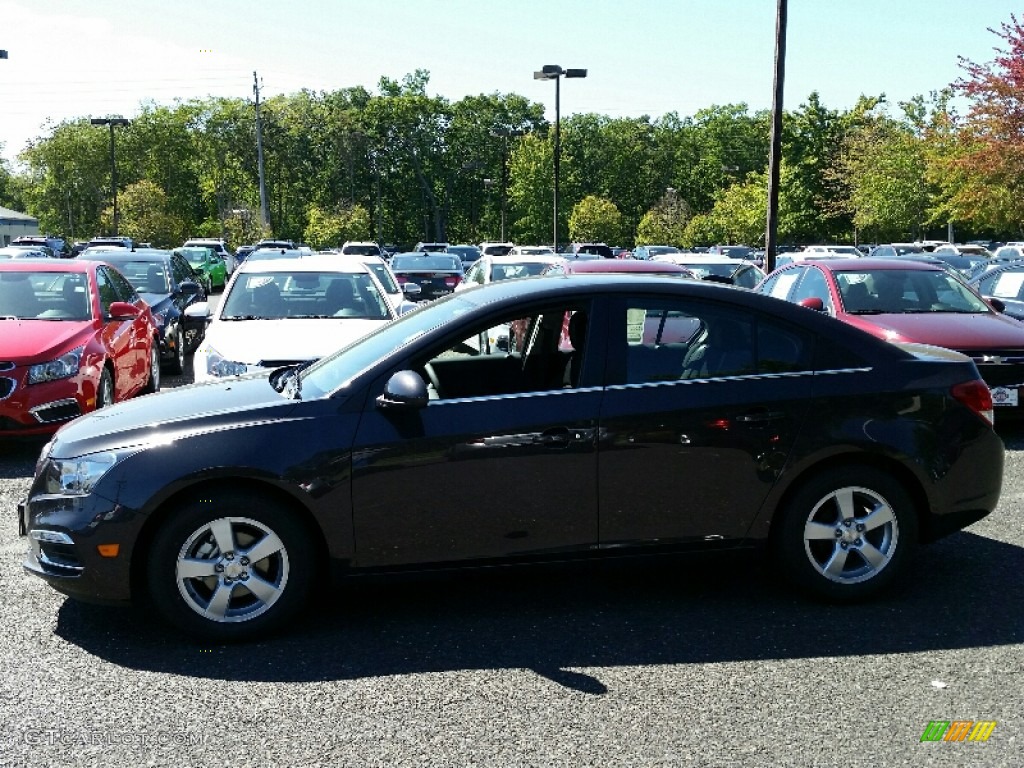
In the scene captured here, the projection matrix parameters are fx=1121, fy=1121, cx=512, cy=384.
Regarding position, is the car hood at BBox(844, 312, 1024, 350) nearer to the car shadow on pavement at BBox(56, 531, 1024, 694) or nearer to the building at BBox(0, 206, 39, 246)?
the car shadow on pavement at BBox(56, 531, 1024, 694)

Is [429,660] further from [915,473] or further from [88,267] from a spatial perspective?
[88,267]

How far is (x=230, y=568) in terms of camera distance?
483cm

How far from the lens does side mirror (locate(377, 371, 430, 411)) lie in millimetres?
4820

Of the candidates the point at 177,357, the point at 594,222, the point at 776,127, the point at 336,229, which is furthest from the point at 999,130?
the point at 336,229

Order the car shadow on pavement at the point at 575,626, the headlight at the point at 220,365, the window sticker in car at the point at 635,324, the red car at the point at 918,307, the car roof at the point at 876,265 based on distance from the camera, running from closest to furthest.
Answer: the car shadow on pavement at the point at 575,626, the window sticker in car at the point at 635,324, the headlight at the point at 220,365, the red car at the point at 918,307, the car roof at the point at 876,265

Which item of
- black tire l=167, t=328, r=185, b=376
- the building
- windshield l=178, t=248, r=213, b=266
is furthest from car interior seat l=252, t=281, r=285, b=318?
the building

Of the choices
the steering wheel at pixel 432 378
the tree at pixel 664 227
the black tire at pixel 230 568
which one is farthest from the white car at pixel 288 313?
the tree at pixel 664 227

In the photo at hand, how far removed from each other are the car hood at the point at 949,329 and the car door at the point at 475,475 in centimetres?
538

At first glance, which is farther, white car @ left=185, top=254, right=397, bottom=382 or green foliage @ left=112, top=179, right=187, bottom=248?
green foliage @ left=112, top=179, right=187, bottom=248

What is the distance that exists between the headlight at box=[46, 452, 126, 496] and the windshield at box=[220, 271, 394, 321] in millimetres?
4997

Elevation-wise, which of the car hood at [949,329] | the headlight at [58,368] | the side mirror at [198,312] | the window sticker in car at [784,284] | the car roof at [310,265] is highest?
the car roof at [310,265]

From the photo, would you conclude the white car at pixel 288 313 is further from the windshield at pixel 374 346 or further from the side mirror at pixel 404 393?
the side mirror at pixel 404 393

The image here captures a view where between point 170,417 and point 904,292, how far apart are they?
8000 mm

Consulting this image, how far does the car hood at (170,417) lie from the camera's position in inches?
192
